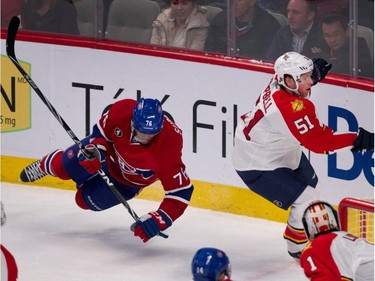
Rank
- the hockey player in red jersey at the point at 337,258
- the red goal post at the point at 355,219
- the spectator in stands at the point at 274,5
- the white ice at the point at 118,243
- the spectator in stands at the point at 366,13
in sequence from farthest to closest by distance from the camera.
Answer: the spectator in stands at the point at 274,5 → the spectator in stands at the point at 366,13 → the white ice at the point at 118,243 → the red goal post at the point at 355,219 → the hockey player in red jersey at the point at 337,258

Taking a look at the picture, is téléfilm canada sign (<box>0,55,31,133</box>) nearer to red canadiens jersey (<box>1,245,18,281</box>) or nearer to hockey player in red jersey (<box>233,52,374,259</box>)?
hockey player in red jersey (<box>233,52,374,259</box>)

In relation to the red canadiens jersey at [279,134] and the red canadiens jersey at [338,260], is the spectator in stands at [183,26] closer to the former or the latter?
the red canadiens jersey at [279,134]

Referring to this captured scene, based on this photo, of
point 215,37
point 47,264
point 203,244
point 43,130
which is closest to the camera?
point 47,264

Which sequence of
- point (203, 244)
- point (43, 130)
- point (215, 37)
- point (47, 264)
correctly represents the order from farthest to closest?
point (43, 130), point (215, 37), point (203, 244), point (47, 264)

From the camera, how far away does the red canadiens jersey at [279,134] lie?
257 inches

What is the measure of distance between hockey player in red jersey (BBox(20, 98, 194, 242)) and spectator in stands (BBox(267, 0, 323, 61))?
975 millimetres

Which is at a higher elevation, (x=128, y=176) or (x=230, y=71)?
(x=230, y=71)

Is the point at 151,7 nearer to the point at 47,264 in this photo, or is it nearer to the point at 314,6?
the point at 314,6

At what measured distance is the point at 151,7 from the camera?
8.12 m

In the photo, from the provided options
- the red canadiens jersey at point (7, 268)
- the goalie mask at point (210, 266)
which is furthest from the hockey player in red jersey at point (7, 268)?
the goalie mask at point (210, 266)

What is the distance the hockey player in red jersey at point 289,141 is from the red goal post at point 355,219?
0.51 metres

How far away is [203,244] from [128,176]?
1.89 ft

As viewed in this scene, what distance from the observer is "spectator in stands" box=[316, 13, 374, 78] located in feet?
24.0

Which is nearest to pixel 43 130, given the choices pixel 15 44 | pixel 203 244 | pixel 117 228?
pixel 15 44
